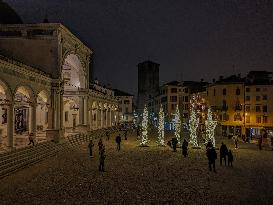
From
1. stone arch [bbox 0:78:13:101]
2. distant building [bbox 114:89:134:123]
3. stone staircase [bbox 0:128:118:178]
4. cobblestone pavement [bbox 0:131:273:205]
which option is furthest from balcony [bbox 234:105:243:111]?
distant building [bbox 114:89:134:123]

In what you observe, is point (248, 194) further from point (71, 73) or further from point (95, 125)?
point (95, 125)

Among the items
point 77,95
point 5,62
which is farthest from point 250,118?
point 5,62

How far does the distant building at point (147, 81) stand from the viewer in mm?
120625

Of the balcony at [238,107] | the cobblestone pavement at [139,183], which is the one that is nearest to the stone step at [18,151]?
the cobblestone pavement at [139,183]

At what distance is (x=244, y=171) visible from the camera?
18844 mm

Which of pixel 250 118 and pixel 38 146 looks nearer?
pixel 38 146

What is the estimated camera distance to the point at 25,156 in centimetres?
2134

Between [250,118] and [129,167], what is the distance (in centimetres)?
4702

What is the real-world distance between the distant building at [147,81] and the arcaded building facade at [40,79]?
73.2 metres

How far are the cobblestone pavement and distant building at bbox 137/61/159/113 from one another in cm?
9769

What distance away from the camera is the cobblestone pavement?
499 inches

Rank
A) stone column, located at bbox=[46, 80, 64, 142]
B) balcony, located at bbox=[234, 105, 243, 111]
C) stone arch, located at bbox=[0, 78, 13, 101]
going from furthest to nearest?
balcony, located at bbox=[234, 105, 243, 111] < stone column, located at bbox=[46, 80, 64, 142] < stone arch, located at bbox=[0, 78, 13, 101]

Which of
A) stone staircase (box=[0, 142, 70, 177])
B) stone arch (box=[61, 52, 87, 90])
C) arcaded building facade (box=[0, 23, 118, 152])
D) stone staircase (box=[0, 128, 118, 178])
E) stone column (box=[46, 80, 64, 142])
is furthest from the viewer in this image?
stone arch (box=[61, 52, 87, 90])

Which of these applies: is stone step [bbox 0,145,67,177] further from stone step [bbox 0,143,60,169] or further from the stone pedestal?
the stone pedestal
